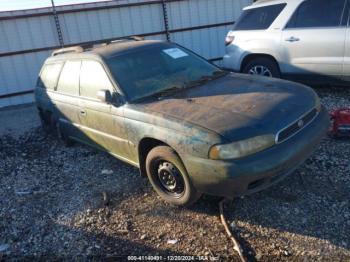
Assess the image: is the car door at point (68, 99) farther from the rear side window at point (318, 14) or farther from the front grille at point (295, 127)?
the rear side window at point (318, 14)

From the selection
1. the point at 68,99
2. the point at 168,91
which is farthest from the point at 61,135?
the point at 168,91

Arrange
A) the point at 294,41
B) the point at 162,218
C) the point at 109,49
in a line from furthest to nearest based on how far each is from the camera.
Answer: the point at 294,41, the point at 109,49, the point at 162,218

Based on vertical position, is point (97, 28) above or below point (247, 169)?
above

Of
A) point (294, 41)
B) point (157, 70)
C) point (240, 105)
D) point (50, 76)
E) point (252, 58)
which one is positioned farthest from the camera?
point (252, 58)

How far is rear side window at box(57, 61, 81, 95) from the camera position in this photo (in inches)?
199

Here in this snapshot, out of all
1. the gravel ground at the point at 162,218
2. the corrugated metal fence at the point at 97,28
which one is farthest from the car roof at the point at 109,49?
the corrugated metal fence at the point at 97,28

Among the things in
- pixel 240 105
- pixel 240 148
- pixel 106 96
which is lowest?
pixel 240 148

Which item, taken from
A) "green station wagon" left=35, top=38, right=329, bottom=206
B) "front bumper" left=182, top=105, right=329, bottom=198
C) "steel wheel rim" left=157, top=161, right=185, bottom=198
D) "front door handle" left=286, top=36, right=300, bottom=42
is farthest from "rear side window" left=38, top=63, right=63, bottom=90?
"front door handle" left=286, top=36, right=300, bottom=42

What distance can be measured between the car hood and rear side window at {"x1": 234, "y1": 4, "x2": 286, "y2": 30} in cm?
288

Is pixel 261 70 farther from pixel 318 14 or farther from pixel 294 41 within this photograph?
pixel 318 14

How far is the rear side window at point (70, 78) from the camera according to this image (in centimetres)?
504

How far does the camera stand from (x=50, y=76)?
584 cm

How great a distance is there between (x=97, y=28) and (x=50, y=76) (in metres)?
4.58

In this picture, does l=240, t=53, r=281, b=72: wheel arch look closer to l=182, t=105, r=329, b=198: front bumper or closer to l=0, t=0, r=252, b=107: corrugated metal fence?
l=0, t=0, r=252, b=107: corrugated metal fence
